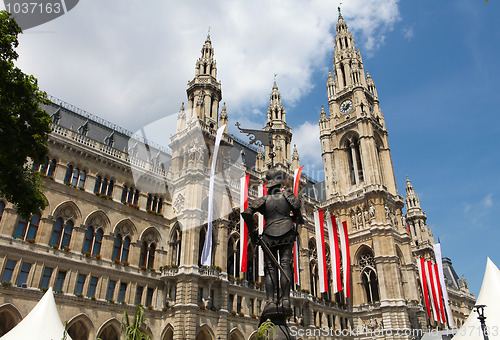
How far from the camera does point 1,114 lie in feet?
43.6

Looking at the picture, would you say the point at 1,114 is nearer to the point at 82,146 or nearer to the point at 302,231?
the point at 82,146

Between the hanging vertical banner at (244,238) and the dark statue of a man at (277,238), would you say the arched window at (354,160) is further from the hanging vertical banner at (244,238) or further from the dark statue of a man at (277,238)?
the dark statue of a man at (277,238)

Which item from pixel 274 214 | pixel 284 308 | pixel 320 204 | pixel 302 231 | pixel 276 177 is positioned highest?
pixel 320 204

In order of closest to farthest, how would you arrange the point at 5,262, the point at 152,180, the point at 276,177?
the point at 276,177 → the point at 5,262 → the point at 152,180

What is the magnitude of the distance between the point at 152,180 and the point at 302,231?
17.5m

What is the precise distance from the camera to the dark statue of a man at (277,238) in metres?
8.89

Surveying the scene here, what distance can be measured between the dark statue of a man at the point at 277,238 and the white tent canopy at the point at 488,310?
16772 millimetres

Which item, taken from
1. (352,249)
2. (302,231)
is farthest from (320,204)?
(302,231)

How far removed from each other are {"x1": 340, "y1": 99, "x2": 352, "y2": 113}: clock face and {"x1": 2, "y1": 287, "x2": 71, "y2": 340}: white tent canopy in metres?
50.8

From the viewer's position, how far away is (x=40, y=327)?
53.0 ft

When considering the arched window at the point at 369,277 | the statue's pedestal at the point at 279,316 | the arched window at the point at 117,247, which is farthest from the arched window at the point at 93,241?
the arched window at the point at 369,277

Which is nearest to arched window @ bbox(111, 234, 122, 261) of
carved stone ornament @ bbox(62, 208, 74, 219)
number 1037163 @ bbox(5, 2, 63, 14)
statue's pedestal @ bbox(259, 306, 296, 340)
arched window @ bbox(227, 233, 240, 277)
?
carved stone ornament @ bbox(62, 208, 74, 219)

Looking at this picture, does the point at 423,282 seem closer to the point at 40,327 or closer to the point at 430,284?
the point at 430,284

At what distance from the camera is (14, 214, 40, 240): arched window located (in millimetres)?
25108
